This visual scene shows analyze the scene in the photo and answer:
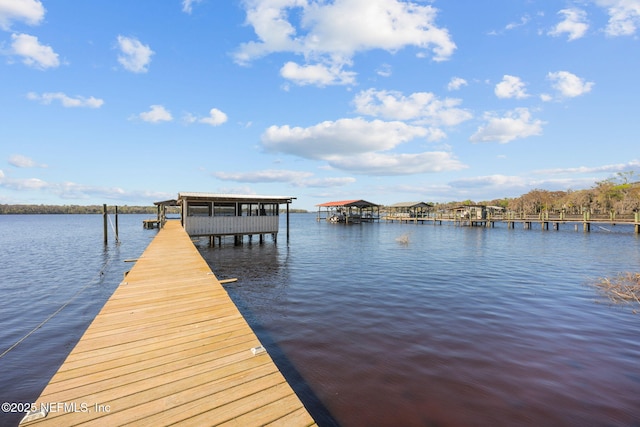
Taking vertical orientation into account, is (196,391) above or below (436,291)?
above

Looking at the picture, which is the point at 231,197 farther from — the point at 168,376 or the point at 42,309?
the point at 168,376

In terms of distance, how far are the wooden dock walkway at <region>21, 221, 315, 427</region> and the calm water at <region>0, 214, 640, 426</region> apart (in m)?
1.60

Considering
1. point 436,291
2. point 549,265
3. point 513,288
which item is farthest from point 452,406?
point 549,265

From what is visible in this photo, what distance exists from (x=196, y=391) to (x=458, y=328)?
6928 millimetres

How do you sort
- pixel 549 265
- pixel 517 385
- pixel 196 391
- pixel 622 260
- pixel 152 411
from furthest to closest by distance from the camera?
pixel 622 260, pixel 549 265, pixel 517 385, pixel 196 391, pixel 152 411

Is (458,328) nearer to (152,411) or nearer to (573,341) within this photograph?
(573,341)

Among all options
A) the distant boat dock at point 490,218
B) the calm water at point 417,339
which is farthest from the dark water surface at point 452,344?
the distant boat dock at point 490,218

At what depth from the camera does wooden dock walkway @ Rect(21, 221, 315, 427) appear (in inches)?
112

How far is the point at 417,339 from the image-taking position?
23.4ft

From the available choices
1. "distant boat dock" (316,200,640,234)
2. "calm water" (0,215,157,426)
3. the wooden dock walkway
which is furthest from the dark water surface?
"distant boat dock" (316,200,640,234)

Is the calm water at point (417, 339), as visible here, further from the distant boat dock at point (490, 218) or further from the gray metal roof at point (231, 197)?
the distant boat dock at point (490, 218)

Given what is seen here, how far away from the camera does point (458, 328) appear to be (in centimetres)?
782

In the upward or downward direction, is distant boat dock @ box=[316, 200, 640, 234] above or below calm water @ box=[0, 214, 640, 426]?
above

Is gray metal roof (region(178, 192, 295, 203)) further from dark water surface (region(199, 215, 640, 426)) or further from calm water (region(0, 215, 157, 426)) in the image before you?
dark water surface (region(199, 215, 640, 426))
